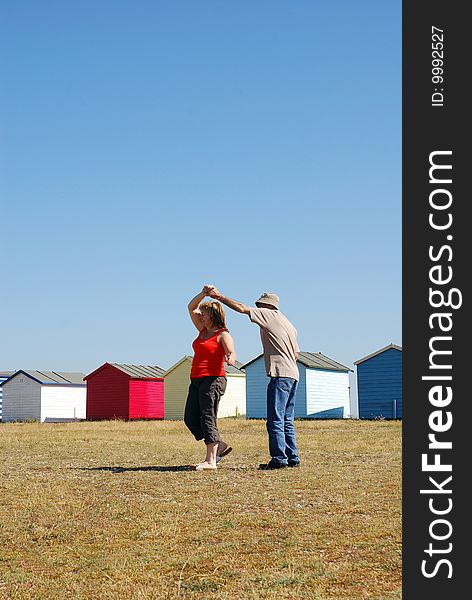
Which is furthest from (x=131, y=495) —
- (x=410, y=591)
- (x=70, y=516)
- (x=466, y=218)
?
(x=466, y=218)

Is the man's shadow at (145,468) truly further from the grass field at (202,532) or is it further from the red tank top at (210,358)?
the red tank top at (210,358)

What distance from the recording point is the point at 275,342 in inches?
385

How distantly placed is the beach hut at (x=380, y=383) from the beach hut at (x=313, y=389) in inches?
104

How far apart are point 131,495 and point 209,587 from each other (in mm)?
3135

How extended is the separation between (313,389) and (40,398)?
20432 mm

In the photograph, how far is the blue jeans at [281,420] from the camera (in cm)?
951

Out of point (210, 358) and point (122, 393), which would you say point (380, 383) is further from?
point (210, 358)

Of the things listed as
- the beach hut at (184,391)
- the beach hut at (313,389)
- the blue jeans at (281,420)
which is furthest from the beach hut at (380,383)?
the blue jeans at (281,420)

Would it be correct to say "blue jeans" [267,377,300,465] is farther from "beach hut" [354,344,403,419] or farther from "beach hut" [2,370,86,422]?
"beach hut" [2,370,86,422]

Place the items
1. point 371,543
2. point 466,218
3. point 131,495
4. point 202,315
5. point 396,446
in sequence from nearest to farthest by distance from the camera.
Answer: point 466,218, point 371,543, point 131,495, point 202,315, point 396,446

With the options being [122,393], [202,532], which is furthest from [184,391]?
[202,532]

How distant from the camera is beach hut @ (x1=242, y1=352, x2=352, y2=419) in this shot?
43.4 meters

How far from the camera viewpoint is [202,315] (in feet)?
32.7

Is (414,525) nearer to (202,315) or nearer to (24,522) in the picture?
(24,522)
